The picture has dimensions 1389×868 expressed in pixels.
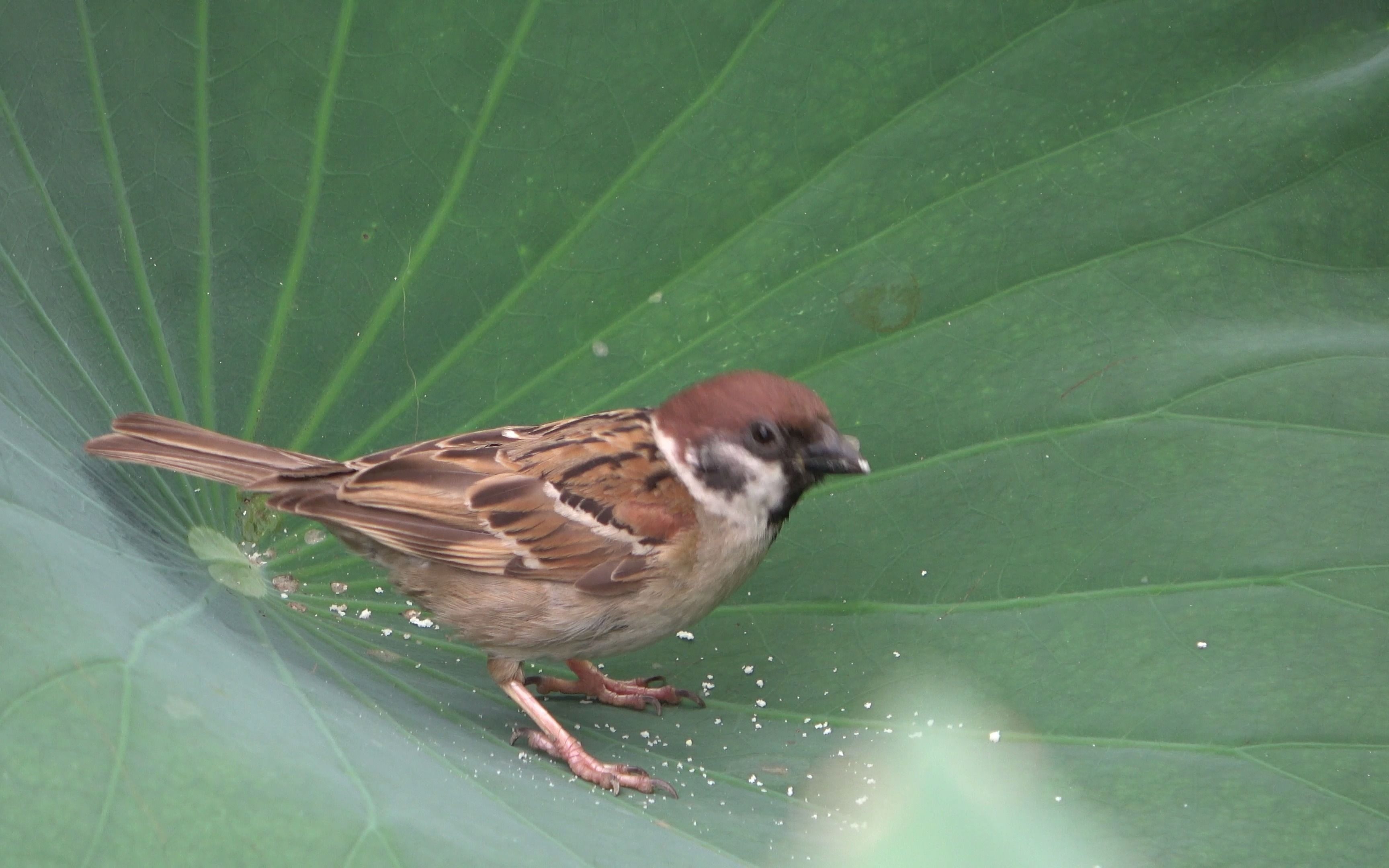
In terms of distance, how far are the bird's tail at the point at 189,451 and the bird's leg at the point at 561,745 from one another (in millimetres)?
716

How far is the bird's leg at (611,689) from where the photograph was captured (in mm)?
3225

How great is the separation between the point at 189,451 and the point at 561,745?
1.11 m

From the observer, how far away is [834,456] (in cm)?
294

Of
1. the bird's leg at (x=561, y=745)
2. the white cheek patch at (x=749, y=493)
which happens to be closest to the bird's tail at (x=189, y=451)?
the bird's leg at (x=561, y=745)

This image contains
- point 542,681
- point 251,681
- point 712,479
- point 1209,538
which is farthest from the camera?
point 542,681

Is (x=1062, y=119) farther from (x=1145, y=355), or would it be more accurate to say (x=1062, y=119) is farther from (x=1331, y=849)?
(x=1331, y=849)

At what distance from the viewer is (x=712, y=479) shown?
317 centimetres

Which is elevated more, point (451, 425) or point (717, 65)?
point (717, 65)

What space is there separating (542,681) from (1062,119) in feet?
6.75

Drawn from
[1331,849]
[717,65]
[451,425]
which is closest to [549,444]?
[451,425]

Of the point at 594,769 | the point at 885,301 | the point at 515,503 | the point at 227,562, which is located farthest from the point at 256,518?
the point at 885,301

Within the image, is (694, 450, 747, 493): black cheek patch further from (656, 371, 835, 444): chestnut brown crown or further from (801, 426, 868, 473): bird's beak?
(801, 426, 868, 473): bird's beak

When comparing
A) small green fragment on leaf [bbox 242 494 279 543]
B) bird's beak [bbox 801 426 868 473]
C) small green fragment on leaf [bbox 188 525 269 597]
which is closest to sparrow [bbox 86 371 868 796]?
bird's beak [bbox 801 426 868 473]

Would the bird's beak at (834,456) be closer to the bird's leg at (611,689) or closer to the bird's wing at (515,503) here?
the bird's wing at (515,503)
